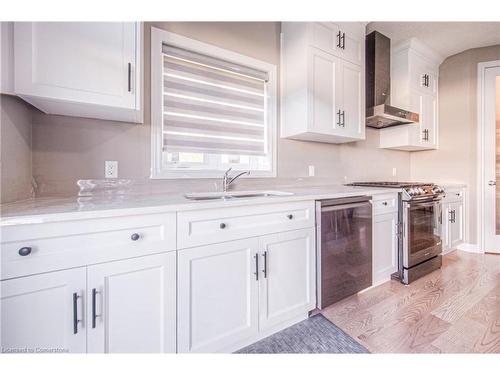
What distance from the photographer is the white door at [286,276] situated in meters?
1.36

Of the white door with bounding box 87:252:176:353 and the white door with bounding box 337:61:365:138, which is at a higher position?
the white door with bounding box 337:61:365:138

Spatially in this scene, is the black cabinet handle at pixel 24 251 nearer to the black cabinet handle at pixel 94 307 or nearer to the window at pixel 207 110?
the black cabinet handle at pixel 94 307

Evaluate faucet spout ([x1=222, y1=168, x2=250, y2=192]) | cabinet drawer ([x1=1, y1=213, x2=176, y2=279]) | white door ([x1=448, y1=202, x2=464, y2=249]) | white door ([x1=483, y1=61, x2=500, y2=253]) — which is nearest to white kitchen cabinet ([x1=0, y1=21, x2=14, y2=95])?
cabinet drawer ([x1=1, y1=213, x2=176, y2=279])

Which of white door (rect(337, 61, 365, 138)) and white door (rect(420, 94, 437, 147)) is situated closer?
white door (rect(337, 61, 365, 138))

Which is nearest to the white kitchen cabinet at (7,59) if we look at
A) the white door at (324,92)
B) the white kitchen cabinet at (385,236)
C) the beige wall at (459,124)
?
the white door at (324,92)

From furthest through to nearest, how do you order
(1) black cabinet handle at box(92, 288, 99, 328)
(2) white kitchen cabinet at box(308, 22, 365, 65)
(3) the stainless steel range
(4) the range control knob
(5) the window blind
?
(4) the range control knob → (3) the stainless steel range → (2) white kitchen cabinet at box(308, 22, 365, 65) → (5) the window blind → (1) black cabinet handle at box(92, 288, 99, 328)

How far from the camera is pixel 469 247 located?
9.82 ft

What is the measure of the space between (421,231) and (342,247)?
1.15 meters

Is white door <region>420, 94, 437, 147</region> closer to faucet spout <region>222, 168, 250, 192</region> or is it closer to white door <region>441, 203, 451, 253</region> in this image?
white door <region>441, 203, 451, 253</region>

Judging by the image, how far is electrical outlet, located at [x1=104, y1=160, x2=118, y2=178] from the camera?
147 cm

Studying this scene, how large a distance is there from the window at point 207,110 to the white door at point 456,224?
2.45 m

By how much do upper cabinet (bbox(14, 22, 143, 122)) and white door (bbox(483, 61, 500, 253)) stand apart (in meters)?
4.01

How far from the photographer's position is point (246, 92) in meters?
2.05

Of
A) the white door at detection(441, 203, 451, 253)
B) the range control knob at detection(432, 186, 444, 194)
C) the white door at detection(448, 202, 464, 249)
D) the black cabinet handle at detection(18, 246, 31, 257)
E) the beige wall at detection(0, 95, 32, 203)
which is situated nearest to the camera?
the black cabinet handle at detection(18, 246, 31, 257)
